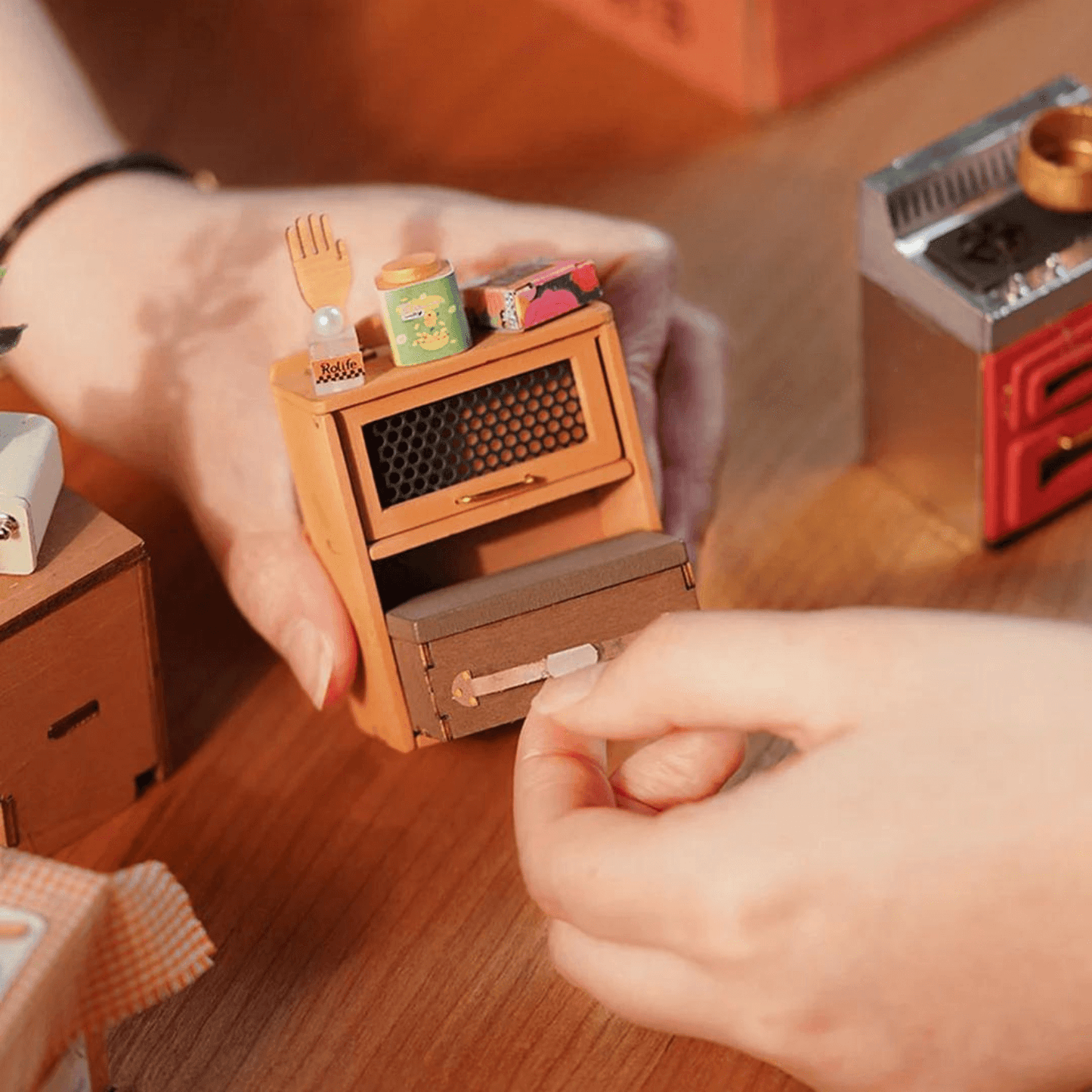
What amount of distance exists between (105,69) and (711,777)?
4.00 feet

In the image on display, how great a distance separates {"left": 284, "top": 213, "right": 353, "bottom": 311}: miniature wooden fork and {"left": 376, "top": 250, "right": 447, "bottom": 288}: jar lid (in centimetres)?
3

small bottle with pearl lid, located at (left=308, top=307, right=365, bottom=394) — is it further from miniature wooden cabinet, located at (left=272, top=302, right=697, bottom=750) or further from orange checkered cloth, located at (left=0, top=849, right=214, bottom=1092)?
orange checkered cloth, located at (left=0, top=849, right=214, bottom=1092)

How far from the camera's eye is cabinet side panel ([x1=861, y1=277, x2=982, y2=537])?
44.5 inches

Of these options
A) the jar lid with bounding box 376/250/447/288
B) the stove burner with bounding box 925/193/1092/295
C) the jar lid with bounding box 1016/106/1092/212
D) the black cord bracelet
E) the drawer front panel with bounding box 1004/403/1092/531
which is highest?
the jar lid with bounding box 376/250/447/288

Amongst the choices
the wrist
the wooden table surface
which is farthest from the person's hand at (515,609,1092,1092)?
the wrist

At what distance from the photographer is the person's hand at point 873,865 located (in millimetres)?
613

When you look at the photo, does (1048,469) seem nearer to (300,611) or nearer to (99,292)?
(300,611)

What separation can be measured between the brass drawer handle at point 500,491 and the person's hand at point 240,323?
0.11 metres

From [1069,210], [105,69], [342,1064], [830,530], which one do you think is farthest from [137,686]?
[105,69]

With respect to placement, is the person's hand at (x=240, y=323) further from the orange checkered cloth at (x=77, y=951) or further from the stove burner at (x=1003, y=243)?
the orange checkered cloth at (x=77, y=951)

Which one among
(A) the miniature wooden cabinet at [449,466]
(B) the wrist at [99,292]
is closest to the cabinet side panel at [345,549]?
(A) the miniature wooden cabinet at [449,466]

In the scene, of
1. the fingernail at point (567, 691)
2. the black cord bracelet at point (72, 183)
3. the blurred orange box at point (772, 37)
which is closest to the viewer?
the fingernail at point (567, 691)

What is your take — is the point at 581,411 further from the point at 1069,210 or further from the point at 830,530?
the point at 1069,210

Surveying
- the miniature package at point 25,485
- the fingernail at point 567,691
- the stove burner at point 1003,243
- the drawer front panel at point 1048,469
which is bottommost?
the drawer front panel at point 1048,469
